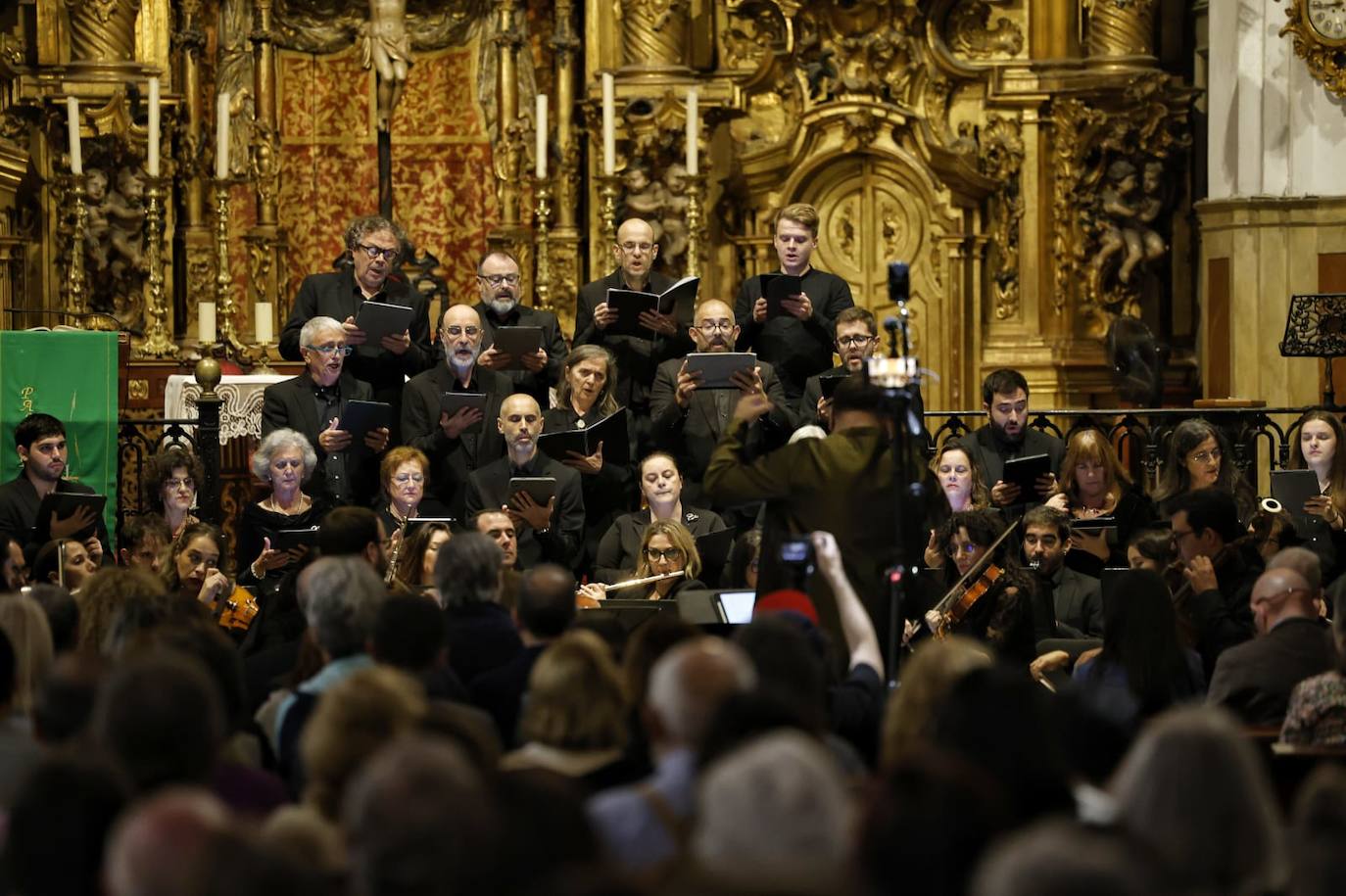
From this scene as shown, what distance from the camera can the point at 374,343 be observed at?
932 centimetres

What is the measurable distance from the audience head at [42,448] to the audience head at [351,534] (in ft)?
7.95

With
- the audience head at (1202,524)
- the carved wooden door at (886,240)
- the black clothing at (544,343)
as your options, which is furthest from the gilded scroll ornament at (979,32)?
the audience head at (1202,524)

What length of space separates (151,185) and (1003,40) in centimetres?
524

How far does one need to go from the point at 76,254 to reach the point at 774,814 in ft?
34.1

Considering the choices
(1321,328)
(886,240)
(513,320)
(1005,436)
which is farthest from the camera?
(886,240)

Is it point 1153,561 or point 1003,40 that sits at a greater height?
point 1003,40

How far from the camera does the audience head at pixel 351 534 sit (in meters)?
6.86

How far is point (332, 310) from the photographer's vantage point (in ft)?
31.7

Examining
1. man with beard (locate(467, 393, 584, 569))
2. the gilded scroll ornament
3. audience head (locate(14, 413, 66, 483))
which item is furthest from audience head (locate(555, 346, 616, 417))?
the gilded scroll ornament

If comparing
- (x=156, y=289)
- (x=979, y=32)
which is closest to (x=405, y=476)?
(x=156, y=289)

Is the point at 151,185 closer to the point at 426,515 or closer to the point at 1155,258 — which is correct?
the point at 426,515

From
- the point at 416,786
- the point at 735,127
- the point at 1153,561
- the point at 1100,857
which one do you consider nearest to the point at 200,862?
the point at 416,786

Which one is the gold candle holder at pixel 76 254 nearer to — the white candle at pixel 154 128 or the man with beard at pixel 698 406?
the white candle at pixel 154 128

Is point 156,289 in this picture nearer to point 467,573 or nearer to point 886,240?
point 886,240
